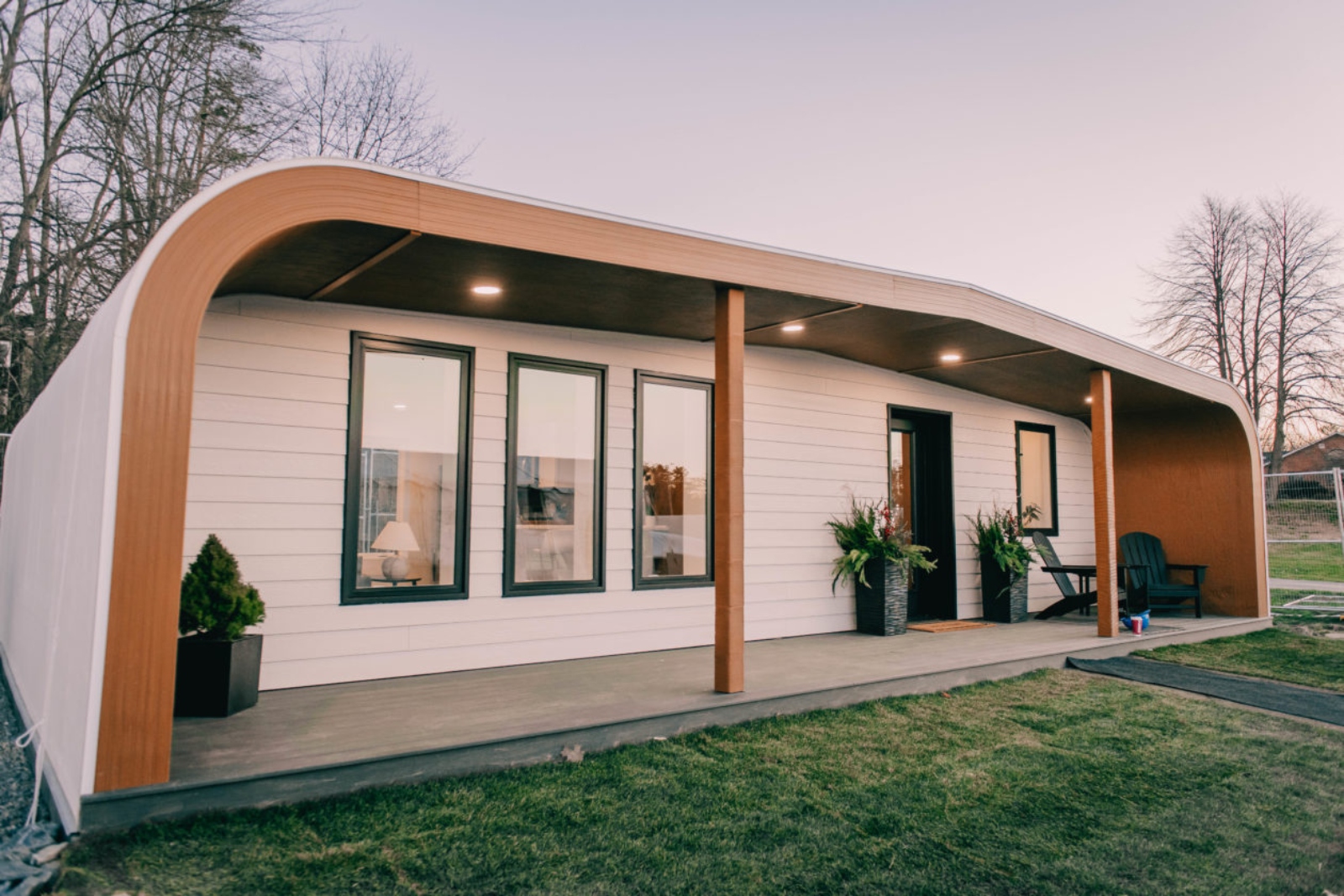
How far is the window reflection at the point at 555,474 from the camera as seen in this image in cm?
545

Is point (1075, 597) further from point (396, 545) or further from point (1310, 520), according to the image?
point (396, 545)

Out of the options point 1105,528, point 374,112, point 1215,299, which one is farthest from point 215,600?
point 1215,299

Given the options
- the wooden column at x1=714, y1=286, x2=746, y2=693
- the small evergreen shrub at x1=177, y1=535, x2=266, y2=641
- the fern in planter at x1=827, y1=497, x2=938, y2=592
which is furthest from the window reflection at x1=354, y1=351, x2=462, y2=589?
the fern in planter at x1=827, y1=497, x2=938, y2=592

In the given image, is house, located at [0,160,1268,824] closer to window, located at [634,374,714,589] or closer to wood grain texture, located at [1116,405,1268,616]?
window, located at [634,374,714,589]

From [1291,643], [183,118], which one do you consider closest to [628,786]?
[1291,643]

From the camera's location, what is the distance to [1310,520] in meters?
11.1

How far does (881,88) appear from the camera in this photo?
11562 mm

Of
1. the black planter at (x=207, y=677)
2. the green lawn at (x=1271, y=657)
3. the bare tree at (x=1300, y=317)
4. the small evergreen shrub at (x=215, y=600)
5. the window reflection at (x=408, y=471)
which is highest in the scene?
the bare tree at (x=1300, y=317)

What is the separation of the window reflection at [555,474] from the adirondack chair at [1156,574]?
225 inches

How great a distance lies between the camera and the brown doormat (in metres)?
7.25

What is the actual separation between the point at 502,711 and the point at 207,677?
4.65 feet

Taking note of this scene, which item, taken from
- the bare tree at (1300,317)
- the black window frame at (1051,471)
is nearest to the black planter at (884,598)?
the black window frame at (1051,471)

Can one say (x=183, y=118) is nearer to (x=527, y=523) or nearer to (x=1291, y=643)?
(x=527, y=523)

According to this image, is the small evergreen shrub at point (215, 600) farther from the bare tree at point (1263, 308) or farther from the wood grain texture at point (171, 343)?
the bare tree at point (1263, 308)
